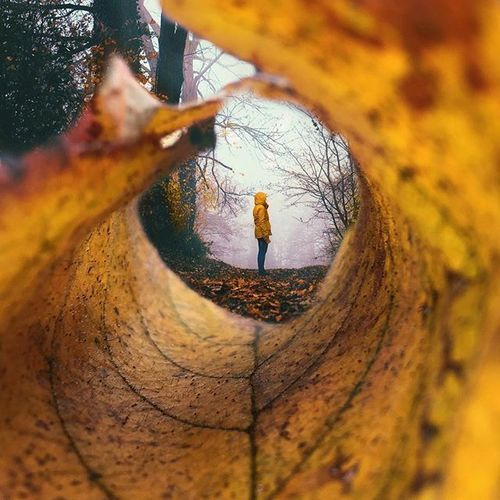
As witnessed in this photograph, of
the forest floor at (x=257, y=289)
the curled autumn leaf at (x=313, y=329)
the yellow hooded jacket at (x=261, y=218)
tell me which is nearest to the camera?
the curled autumn leaf at (x=313, y=329)

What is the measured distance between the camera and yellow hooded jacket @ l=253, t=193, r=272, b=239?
22.9 ft

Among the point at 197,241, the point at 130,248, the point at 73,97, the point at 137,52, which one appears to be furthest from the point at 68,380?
the point at 197,241

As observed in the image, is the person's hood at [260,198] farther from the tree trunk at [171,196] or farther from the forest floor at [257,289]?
the tree trunk at [171,196]

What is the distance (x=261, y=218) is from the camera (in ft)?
23.2

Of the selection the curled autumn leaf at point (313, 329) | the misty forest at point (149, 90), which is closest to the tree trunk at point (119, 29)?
the misty forest at point (149, 90)

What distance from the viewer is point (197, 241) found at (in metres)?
8.80

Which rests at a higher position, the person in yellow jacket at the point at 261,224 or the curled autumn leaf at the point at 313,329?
the person in yellow jacket at the point at 261,224

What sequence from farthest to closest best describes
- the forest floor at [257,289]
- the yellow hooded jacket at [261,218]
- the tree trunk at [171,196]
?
the yellow hooded jacket at [261,218] < the tree trunk at [171,196] < the forest floor at [257,289]

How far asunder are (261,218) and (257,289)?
2.09m

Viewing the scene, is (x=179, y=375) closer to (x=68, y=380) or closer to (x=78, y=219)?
(x=68, y=380)

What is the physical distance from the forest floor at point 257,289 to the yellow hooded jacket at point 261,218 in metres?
0.65

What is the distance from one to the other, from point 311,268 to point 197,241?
223 cm

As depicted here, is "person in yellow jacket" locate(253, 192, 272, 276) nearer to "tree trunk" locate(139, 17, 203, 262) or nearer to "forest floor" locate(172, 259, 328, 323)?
"forest floor" locate(172, 259, 328, 323)

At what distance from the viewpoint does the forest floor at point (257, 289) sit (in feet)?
12.5
